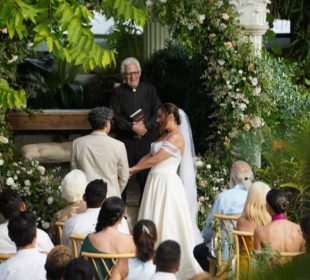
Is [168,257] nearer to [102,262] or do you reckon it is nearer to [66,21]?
[102,262]

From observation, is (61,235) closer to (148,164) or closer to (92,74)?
(148,164)

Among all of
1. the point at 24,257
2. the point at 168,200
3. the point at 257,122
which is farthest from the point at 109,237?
the point at 257,122

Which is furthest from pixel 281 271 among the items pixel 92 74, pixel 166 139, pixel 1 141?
pixel 92 74

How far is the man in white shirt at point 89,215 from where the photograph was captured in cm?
591

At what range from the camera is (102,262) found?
5.26 meters

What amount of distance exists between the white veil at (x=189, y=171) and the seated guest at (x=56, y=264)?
410 cm

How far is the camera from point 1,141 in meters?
9.16

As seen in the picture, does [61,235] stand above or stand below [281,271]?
below

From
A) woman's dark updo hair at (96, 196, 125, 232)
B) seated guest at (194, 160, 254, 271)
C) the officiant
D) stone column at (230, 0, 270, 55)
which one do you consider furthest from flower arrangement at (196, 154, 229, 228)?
woman's dark updo hair at (96, 196, 125, 232)

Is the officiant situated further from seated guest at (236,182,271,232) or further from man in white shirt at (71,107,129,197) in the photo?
→ seated guest at (236,182,271,232)

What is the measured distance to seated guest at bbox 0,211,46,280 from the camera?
4.77 meters

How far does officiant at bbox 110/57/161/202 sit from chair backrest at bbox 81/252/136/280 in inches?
152

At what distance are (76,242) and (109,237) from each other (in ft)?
2.07

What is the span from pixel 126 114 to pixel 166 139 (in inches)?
54.1
